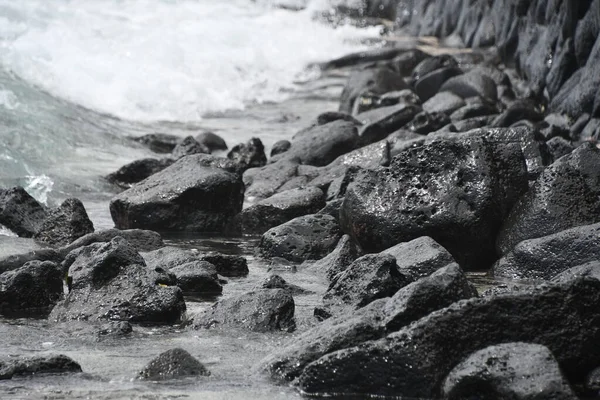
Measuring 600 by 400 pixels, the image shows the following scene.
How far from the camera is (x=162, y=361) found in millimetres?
4660

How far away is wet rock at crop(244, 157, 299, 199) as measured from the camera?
10301 millimetres

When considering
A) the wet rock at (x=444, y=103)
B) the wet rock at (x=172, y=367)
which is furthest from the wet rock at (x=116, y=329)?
the wet rock at (x=444, y=103)

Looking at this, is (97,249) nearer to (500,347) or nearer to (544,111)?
(500,347)

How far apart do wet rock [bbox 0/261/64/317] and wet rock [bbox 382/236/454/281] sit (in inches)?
Result: 86.0

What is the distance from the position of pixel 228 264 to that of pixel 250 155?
4.79 meters

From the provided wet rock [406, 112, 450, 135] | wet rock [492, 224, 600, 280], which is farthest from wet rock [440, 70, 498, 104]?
wet rock [492, 224, 600, 280]

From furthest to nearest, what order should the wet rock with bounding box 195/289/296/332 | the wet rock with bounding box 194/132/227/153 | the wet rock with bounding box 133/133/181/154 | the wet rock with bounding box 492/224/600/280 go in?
the wet rock with bounding box 133/133/181/154, the wet rock with bounding box 194/132/227/153, the wet rock with bounding box 492/224/600/280, the wet rock with bounding box 195/289/296/332

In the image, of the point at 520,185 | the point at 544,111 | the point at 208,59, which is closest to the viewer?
the point at 520,185

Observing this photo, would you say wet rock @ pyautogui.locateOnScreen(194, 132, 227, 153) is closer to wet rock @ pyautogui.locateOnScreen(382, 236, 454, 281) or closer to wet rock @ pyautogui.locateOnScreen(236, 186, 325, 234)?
wet rock @ pyautogui.locateOnScreen(236, 186, 325, 234)

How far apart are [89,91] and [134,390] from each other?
13.5 metres

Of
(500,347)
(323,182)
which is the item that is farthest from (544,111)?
(500,347)

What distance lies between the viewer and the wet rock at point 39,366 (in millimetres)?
4609

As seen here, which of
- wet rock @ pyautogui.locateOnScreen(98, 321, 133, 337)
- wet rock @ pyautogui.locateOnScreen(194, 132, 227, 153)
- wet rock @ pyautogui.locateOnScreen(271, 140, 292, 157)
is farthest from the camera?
wet rock @ pyautogui.locateOnScreen(194, 132, 227, 153)

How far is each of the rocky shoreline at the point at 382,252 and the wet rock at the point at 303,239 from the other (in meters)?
0.02
